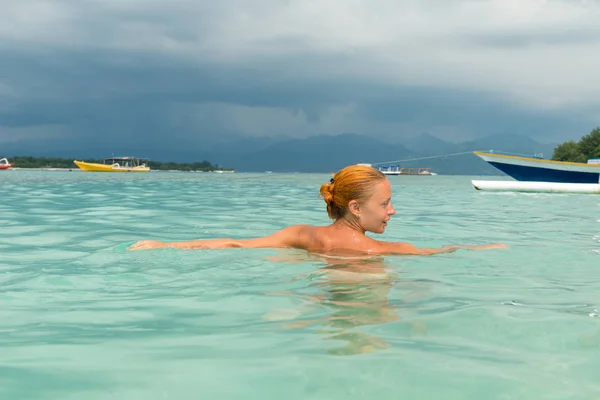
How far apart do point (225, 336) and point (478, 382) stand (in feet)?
4.42

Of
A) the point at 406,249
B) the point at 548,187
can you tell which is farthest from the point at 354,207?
the point at 548,187

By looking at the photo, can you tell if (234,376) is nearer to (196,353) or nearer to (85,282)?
(196,353)

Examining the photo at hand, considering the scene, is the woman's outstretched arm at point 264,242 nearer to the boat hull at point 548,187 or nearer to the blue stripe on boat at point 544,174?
the boat hull at point 548,187

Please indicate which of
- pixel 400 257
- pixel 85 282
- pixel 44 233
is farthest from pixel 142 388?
pixel 44 233

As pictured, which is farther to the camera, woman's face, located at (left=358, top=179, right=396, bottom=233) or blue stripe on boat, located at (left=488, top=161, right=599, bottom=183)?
blue stripe on boat, located at (left=488, top=161, right=599, bottom=183)

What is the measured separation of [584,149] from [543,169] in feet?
255

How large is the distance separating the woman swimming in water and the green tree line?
9745 cm

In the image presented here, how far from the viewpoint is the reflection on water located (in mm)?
3139

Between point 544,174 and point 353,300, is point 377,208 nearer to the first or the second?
point 353,300

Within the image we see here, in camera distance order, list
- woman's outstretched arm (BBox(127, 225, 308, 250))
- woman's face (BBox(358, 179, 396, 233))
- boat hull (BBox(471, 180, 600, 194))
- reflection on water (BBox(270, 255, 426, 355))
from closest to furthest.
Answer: reflection on water (BBox(270, 255, 426, 355)) → woman's face (BBox(358, 179, 396, 233)) → woman's outstretched arm (BBox(127, 225, 308, 250)) → boat hull (BBox(471, 180, 600, 194))

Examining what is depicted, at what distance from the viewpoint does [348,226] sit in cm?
550

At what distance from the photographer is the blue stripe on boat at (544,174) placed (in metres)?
28.8

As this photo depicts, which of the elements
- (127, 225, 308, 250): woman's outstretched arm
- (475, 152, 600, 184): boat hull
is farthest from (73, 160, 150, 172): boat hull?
(127, 225, 308, 250): woman's outstretched arm

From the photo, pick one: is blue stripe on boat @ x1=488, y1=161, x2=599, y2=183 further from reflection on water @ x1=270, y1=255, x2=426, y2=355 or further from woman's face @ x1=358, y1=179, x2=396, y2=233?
woman's face @ x1=358, y1=179, x2=396, y2=233
